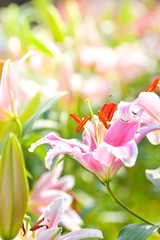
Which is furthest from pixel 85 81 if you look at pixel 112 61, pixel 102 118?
pixel 102 118

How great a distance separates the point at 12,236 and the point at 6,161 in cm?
6

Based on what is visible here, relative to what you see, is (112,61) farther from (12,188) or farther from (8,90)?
(12,188)

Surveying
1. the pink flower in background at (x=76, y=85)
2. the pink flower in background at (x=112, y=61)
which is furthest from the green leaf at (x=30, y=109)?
the pink flower in background at (x=112, y=61)

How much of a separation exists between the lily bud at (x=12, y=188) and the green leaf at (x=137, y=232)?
0.09m

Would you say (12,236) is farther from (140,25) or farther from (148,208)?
(140,25)

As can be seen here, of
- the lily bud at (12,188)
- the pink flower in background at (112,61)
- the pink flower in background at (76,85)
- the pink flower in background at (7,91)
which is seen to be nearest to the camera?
the lily bud at (12,188)

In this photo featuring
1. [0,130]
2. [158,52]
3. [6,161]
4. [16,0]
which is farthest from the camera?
[16,0]

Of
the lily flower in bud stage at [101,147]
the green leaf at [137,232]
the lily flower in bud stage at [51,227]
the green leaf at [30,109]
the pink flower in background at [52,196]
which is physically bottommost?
the pink flower in background at [52,196]

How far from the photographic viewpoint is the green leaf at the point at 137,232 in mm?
383

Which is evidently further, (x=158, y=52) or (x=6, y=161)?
(x=158, y=52)

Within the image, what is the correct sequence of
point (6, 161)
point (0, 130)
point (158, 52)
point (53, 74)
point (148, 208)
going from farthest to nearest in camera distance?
point (158, 52), point (148, 208), point (53, 74), point (0, 130), point (6, 161)

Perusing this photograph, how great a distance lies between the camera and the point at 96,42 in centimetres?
100

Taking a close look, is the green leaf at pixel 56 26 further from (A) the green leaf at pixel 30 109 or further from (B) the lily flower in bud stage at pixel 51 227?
(B) the lily flower in bud stage at pixel 51 227

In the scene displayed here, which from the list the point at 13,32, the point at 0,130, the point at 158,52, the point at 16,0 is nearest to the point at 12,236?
the point at 0,130
